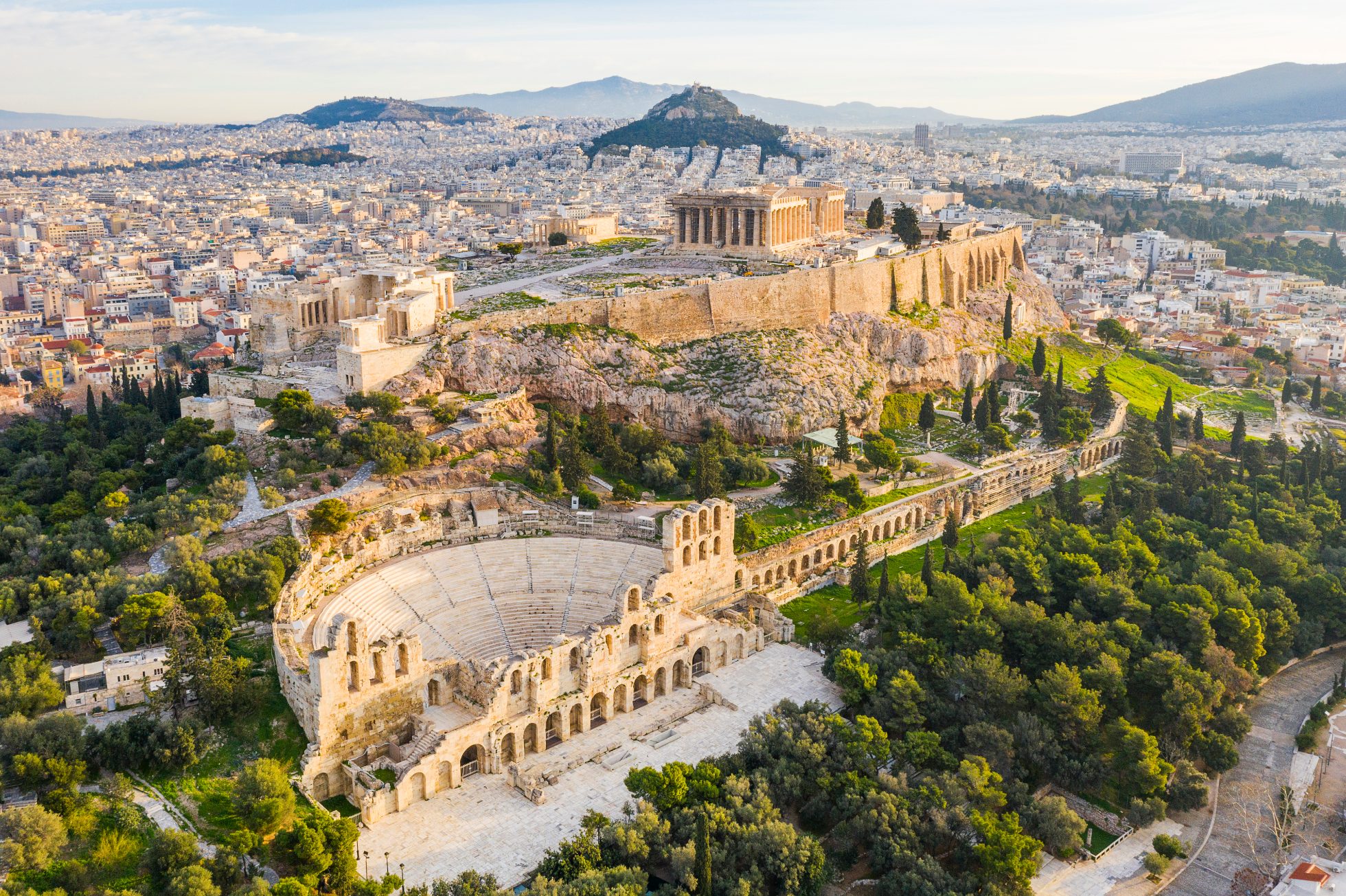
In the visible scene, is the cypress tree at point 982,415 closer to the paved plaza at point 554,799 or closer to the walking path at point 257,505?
the paved plaza at point 554,799

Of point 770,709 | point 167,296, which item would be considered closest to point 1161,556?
point 770,709

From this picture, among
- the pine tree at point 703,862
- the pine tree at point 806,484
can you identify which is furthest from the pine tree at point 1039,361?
the pine tree at point 703,862

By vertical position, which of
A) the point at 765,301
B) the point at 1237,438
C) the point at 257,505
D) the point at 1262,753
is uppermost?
the point at 765,301

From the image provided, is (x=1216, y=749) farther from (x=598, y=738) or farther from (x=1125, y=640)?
(x=598, y=738)

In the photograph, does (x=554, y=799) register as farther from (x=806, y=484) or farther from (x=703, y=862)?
(x=806, y=484)

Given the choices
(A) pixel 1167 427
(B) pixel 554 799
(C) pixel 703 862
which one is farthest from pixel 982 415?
(C) pixel 703 862

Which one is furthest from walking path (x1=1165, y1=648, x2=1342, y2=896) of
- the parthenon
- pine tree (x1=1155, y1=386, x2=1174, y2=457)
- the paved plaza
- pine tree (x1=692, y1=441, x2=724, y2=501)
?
the parthenon
